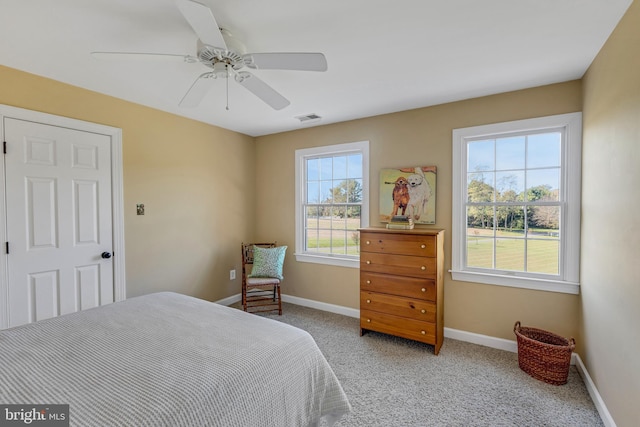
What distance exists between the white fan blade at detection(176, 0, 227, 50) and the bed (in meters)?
1.47

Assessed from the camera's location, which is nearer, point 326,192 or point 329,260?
point 329,260

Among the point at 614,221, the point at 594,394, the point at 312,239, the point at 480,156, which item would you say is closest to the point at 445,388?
the point at 594,394

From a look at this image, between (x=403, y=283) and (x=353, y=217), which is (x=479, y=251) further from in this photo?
(x=353, y=217)

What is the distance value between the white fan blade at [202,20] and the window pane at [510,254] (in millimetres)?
2878

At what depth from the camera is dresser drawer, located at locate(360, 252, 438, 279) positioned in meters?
2.61

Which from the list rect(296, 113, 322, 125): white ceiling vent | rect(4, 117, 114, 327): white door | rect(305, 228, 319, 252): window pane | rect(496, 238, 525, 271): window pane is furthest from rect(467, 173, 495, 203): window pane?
rect(4, 117, 114, 327): white door

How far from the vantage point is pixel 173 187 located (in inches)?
128

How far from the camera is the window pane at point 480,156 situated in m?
2.77

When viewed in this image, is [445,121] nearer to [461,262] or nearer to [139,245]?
[461,262]

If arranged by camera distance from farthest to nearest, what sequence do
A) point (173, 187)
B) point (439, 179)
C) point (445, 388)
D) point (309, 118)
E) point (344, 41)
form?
point (309, 118) < point (173, 187) < point (439, 179) < point (445, 388) < point (344, 41)

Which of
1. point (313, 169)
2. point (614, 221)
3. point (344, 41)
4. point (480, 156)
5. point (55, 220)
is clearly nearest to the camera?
point (614, 221)

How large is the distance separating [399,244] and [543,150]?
1.55 meters

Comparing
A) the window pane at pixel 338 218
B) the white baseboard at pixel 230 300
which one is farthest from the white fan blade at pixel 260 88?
the white baseboard at pixel 230 300

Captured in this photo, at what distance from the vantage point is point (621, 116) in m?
1.62
